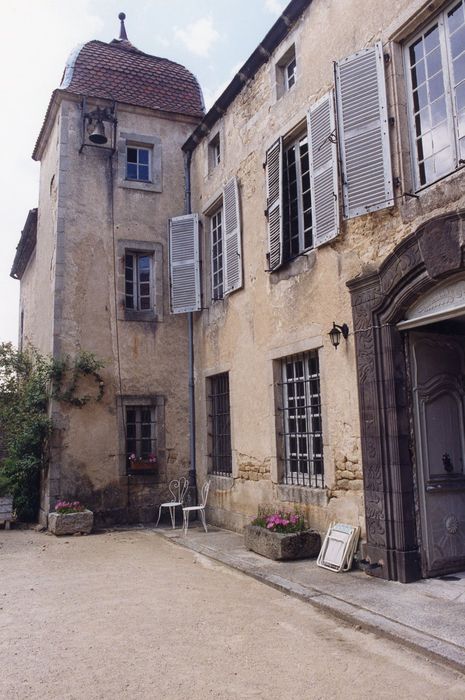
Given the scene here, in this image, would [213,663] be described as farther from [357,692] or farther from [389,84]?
[389,84]

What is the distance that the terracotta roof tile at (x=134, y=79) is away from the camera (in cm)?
1114

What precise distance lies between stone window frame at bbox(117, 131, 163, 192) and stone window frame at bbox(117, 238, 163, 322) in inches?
41.8

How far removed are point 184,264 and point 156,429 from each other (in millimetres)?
2928

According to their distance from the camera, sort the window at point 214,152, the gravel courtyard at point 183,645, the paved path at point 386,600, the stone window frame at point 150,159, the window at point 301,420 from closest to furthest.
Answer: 1. the gravel courtyard at point 183,645
2. the paved path at point 386,600
3. the window at point 301,420
4. the window at point 214,152
5. the stone window frame at point 150,159

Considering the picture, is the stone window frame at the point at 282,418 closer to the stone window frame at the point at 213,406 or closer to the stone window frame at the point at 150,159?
the stone window frame at the point at 213,406

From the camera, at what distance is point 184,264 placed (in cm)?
1044

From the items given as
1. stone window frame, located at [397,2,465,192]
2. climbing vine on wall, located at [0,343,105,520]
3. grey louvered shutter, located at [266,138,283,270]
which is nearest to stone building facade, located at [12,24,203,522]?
climbing vine on wall, located at [0,343,105,520]

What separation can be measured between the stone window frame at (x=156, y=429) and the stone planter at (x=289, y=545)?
3723 millimetres

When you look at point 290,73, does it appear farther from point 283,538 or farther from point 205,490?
point 205,490

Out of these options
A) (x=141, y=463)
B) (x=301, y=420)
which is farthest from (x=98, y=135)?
(x=301, y=420)

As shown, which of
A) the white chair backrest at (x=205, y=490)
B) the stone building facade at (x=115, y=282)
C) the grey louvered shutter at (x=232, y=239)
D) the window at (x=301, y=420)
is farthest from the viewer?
the stone building facade at (x=115, y=282)

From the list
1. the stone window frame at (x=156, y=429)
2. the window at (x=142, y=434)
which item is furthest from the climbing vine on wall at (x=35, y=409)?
the window at (x=142, y=434)

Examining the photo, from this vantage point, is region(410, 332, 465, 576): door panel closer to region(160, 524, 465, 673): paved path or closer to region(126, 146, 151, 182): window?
region(160, 524, 465, 673): paved path

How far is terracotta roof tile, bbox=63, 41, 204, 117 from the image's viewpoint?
11.1 metres
